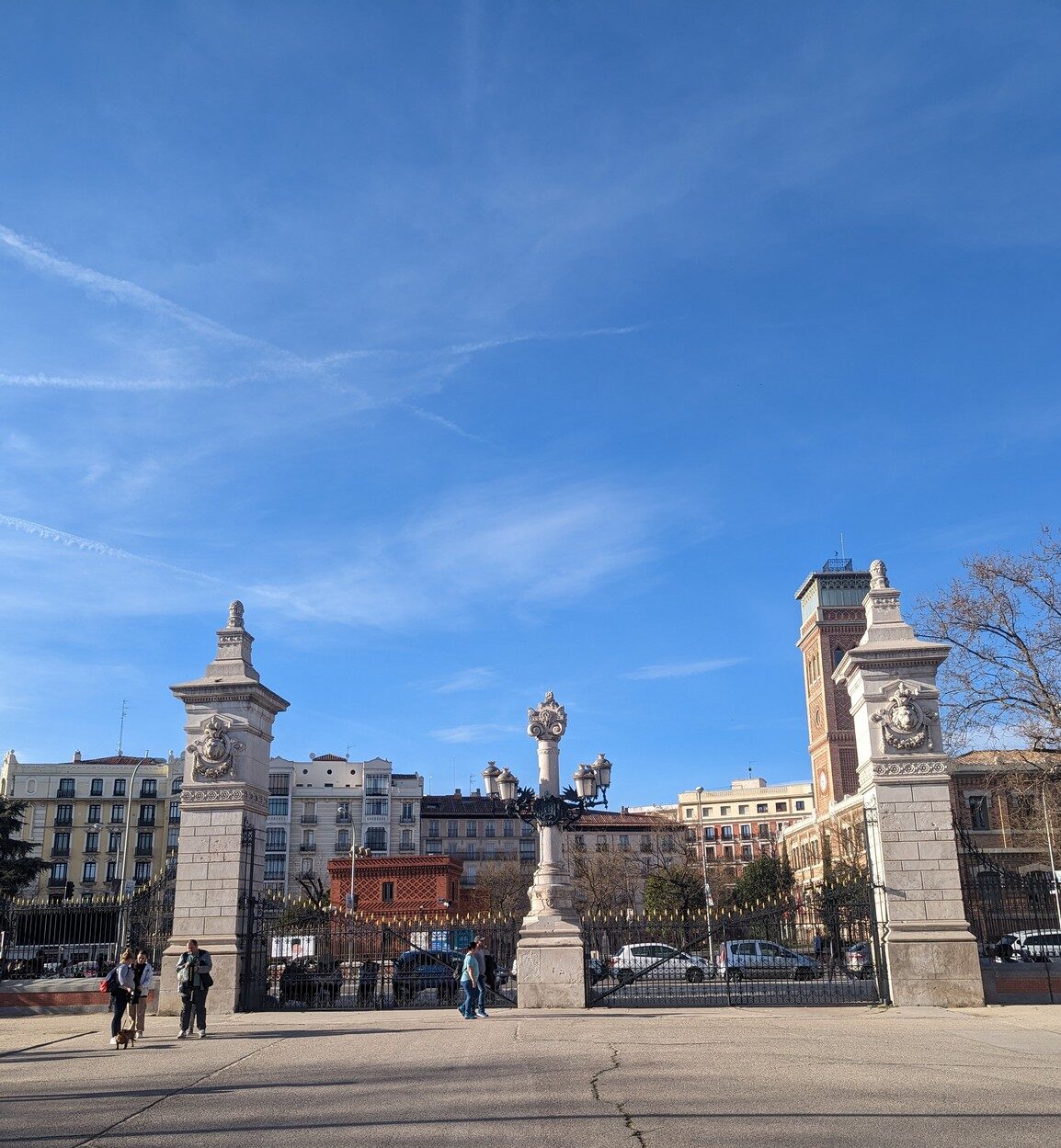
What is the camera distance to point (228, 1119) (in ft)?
28.8

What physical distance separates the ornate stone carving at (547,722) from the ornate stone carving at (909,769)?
240 inches

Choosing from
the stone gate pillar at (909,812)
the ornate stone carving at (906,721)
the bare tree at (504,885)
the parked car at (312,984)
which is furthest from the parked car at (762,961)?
the bare tree at (504,885)

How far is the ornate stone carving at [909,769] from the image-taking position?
1817 cm

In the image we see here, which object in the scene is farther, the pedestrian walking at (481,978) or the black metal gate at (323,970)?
the black metal gate at (323,970)

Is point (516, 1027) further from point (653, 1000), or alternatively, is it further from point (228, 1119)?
point (228, 1119)

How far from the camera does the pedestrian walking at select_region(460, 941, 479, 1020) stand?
1772 cm

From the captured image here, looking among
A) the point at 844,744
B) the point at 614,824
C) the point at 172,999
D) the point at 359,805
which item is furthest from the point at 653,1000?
the point at 614,824

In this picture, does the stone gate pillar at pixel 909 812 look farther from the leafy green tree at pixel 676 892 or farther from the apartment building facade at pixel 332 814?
the apartment building facade at pixel 332 814

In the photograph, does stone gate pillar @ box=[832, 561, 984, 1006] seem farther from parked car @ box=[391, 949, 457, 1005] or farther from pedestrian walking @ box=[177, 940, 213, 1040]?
pedestrian walking @ box=[177, 940, 213, 1040]

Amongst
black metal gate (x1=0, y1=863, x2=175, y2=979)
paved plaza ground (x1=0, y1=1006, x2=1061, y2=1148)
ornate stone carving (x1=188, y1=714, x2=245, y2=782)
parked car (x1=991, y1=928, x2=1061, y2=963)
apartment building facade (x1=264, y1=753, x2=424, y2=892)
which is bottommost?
paved plaza ground (x1=0, y1=1006, x2=1061, y2=1148)

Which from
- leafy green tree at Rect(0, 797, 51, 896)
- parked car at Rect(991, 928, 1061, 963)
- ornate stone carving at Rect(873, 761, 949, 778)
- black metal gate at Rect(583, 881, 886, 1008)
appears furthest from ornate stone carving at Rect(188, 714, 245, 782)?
leafy green tree at Rect(0, 797, 51, 896)

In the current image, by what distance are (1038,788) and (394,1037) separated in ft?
61.0

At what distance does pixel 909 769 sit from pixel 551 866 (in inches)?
265

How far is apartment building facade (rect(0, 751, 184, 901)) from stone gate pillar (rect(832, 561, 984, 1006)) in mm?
→ 64561
